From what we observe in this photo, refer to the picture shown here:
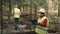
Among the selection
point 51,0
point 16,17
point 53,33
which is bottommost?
point 53,33

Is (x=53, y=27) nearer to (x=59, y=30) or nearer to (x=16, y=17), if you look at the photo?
(x=59, y=30)

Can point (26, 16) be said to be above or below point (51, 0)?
below

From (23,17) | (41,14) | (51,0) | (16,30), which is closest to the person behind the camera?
(41,14)

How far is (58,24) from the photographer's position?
10.5m

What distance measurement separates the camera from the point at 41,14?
5.62 metres

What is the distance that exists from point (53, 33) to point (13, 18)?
6.33 ft

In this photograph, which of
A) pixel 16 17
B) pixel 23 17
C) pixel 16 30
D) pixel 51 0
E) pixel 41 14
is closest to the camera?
pixel 41 14

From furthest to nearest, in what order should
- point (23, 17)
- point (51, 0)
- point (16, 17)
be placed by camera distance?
point (23, 17) → point (51, 0) → point (16, 17)

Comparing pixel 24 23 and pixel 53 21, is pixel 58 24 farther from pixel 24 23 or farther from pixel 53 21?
pixel 24 23

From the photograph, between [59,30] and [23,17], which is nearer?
[59,30]

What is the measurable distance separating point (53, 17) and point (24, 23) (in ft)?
4.64

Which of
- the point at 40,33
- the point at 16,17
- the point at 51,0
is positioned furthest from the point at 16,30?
the point at 40,33

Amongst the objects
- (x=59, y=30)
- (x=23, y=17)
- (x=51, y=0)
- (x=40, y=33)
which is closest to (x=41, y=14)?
(x=40, y=33)

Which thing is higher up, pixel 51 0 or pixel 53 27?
pixel 51 0
